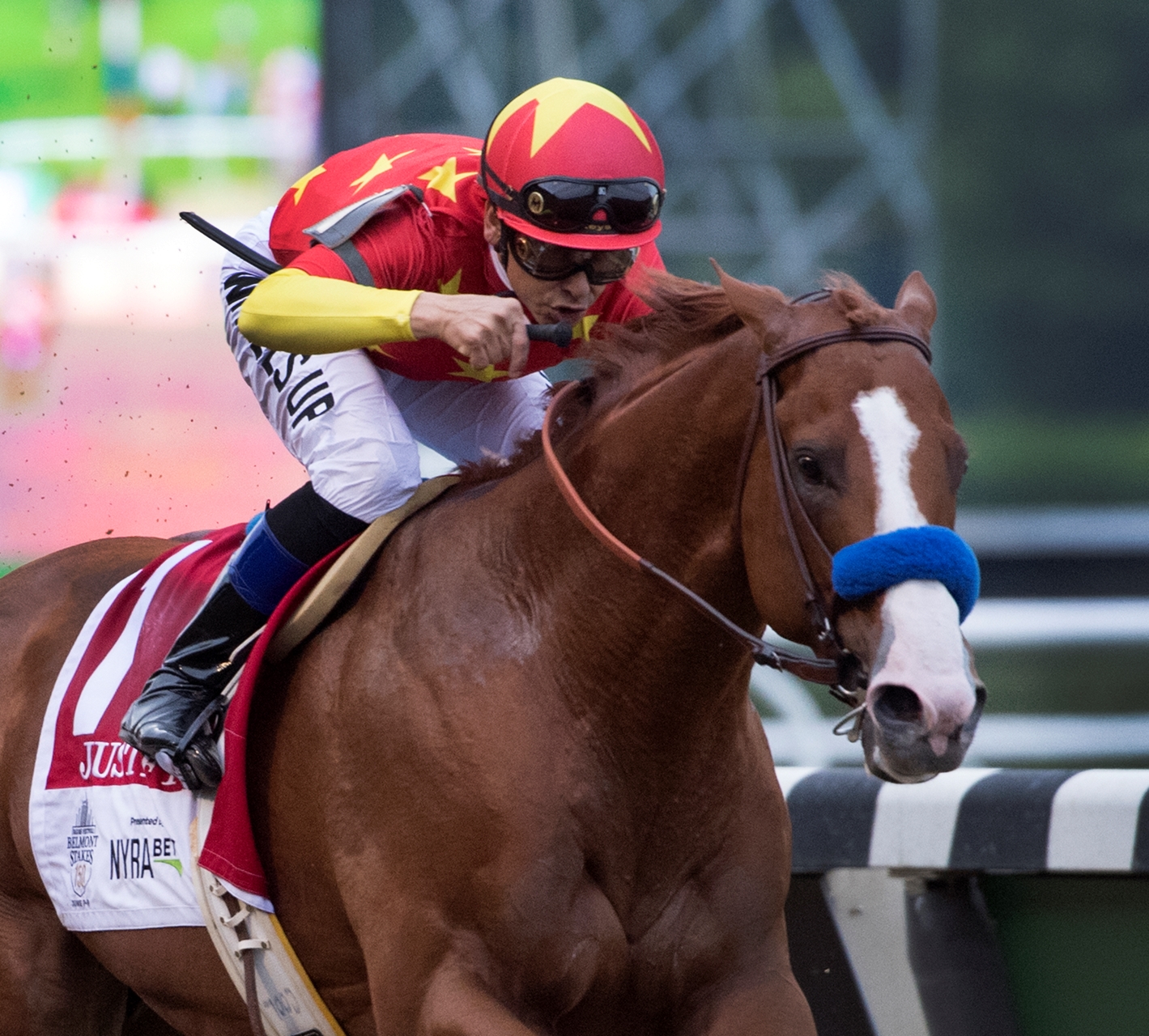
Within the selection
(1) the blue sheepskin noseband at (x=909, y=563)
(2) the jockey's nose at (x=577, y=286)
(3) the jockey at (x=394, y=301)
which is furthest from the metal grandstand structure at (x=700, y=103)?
(1) the blue sheepskin noseband at (x=909, y=563)

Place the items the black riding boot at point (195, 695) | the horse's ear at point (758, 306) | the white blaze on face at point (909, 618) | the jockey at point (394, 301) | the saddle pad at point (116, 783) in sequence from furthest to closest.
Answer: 1. the saddle pad at point (116, 783)
2. the black riding boot at point (195, 695)
3. the jockey at point (394, 301)
4. the horse's ear at point (758, 306)
5. the white blaze on face at point (909, 618)

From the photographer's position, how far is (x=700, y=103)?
13977mm

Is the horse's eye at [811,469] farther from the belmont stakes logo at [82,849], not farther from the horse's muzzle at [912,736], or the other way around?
the belmont stakes logo at [82,849]

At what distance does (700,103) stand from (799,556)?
11920 mm

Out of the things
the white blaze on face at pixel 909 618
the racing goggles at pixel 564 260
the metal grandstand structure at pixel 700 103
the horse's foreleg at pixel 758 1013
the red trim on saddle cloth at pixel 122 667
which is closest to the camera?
the white blaze on face at pixel 909 618

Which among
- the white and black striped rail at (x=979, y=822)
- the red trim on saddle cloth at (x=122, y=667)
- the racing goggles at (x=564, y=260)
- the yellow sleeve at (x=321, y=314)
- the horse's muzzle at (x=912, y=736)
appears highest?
the racing goggles at (x=564, y=260)

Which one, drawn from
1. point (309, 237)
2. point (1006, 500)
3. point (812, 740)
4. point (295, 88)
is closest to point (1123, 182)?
point (1006, 500)

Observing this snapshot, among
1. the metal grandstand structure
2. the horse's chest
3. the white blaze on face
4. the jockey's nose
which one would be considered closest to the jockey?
the jockey's nose

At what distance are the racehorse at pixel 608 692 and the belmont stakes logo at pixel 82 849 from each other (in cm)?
45

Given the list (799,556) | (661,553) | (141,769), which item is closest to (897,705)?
(799,556)

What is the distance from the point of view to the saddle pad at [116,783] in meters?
3.28

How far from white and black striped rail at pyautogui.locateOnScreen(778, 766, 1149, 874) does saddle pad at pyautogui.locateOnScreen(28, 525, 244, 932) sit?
131 cm

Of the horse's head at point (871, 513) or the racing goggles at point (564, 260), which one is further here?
the racing goggles at point (564, 260)

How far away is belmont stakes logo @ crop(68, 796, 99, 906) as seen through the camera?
11.2 ft
